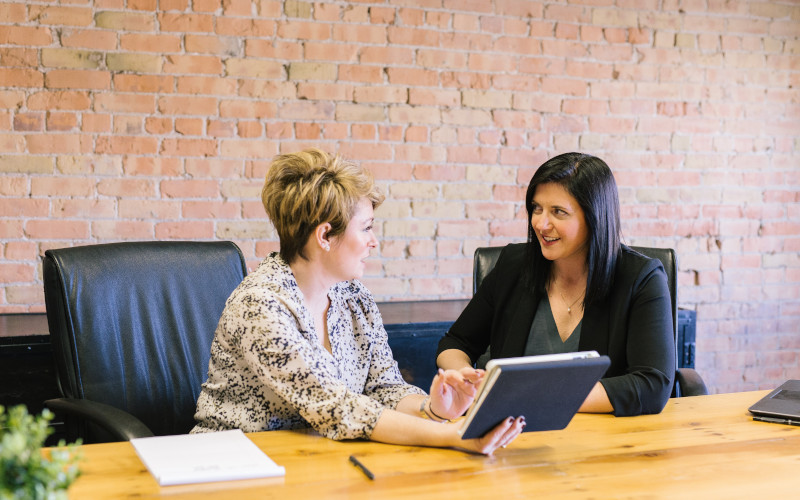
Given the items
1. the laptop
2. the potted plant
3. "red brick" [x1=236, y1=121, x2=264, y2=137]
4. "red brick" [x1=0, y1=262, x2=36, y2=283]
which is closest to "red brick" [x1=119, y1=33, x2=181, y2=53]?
"red brick" [x1=236, y1=121, x2=264, y2=137]

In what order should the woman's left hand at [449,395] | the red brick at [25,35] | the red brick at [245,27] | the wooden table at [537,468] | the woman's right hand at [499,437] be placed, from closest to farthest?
the wooden table at [537,468]
the woman's right hand at [499,437]
the woman's left hand at [449,395]
the red brick at [25,35]
the red brick at [245,27]

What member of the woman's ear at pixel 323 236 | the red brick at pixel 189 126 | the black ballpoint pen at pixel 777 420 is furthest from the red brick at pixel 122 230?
the black ballpoint pen at pixel 777 420

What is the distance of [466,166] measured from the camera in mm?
3217

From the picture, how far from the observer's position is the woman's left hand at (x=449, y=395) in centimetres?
157

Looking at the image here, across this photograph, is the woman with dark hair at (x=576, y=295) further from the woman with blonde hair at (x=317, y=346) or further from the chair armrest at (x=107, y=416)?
the chair armrest at (x=107, y=416)

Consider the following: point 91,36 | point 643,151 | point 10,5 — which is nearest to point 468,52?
point 643,151

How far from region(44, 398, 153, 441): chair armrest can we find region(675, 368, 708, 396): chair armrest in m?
1.36

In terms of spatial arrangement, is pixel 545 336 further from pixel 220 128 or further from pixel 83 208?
pixel 83 208

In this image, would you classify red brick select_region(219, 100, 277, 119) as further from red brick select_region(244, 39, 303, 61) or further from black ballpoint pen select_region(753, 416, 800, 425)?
black ballpoint pen select_region(753, 416, 800, 425)

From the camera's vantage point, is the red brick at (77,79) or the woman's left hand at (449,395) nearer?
the woman's left hand at (449,395)

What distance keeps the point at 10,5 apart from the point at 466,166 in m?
1.73

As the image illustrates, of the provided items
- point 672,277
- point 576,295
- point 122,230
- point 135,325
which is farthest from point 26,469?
point 122,230

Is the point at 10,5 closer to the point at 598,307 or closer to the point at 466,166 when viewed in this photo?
the point at 466,166

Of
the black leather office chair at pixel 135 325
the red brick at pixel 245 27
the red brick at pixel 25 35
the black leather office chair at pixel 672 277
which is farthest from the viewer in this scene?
the red brick at pixel 245 27
